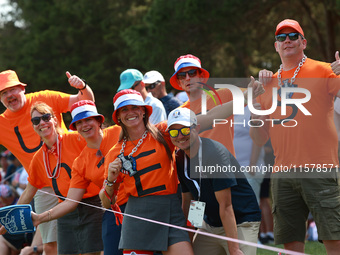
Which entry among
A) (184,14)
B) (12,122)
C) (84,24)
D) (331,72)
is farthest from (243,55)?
(331,72)

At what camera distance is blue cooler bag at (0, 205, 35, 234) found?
620 cm

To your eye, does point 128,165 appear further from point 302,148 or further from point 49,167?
point 49,167

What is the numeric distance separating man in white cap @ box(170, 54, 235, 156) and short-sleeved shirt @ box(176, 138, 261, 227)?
0.85 m

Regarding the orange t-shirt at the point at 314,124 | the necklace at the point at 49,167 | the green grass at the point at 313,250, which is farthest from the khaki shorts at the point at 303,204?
the necklace at the point at 49,167

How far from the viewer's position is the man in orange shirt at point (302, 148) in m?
5.65

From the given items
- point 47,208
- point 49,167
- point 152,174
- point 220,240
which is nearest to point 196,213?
point 220,240

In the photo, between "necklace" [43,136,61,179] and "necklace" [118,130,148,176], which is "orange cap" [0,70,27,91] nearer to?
"necklace" [43,136,61,179]

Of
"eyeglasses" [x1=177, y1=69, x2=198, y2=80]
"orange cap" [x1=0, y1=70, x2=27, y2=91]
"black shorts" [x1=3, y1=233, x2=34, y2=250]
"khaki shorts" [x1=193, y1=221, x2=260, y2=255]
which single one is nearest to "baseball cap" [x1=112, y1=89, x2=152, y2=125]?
"eyeglasses" [x1=177, y1=69, x2=198, y2=80]

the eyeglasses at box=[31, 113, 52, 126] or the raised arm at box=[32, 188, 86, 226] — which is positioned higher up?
the eyeglasses at box=[31, 113, 52, 126]

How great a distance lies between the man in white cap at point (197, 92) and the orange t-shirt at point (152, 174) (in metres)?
0.87

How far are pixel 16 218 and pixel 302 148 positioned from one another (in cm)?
274

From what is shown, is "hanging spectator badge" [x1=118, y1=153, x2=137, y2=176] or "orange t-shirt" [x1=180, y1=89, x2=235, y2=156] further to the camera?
"orange t-shirt" [x1=180, y1=89, x2=235, y2=156]

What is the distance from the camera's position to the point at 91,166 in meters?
6.58

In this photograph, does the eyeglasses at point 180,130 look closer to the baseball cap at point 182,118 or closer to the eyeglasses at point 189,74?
the baseball cap at point 182,118
